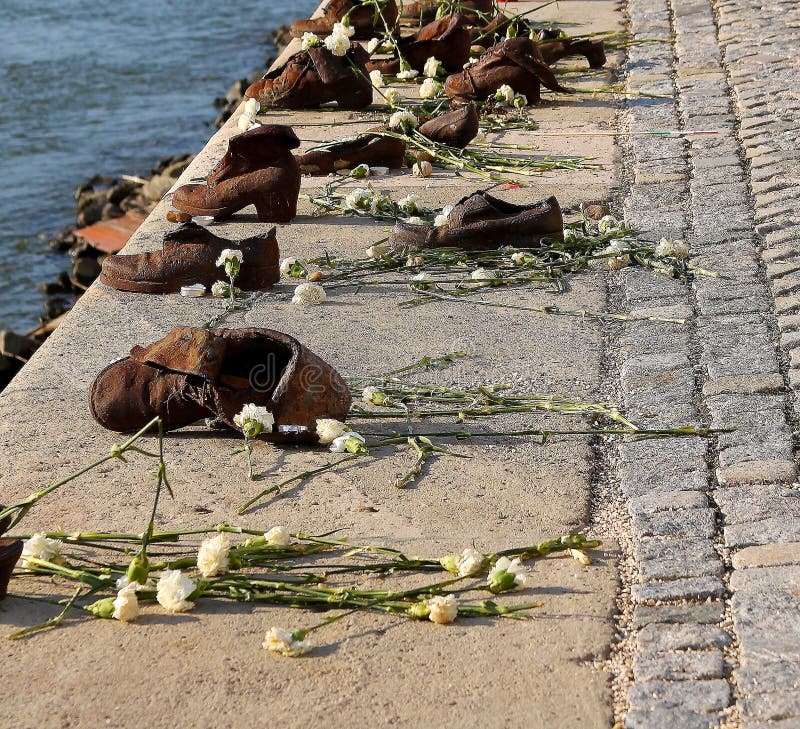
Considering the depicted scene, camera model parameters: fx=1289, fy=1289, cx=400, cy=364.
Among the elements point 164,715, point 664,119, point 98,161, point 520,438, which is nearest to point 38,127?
point 98,161

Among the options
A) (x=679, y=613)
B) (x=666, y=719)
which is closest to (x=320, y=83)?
(x=679, y=613)

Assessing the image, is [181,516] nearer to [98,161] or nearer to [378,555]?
[378,555]

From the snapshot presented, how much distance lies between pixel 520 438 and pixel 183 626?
1.19 m

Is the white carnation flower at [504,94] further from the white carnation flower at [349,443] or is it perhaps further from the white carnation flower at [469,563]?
the white carnation flower at [469,563]

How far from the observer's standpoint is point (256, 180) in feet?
17.8

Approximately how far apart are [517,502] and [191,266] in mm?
1983

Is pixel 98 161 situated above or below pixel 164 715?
below

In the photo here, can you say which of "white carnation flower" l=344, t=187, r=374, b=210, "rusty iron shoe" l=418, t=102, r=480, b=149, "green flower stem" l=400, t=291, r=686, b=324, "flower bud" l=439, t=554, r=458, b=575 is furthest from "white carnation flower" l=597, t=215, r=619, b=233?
"flower bud" l=439, t=554, r=458, b=575

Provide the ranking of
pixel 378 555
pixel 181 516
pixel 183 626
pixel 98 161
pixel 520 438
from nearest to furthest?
pixel 183 626 < pixel 378 555 < pixel 181 516 < pixel 520 438 < pixel 98 161

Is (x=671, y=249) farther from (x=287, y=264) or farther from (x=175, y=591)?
(x=175, y=591)

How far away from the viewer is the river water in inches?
366

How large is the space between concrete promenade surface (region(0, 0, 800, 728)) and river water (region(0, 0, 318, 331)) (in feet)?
13.1

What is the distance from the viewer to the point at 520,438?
3.58 m

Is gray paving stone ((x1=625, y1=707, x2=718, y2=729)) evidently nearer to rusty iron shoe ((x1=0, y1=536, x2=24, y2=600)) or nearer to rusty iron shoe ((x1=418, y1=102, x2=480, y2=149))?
rusty iron shoe ((x1=0, y1=536, x2=24, y2=600))
